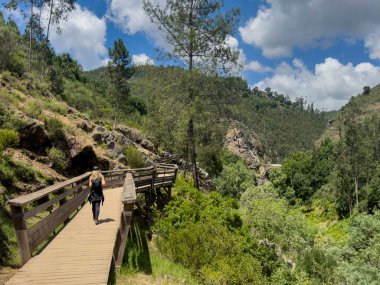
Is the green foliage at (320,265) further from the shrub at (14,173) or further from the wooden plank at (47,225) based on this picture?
the wooden plank at (47,225)

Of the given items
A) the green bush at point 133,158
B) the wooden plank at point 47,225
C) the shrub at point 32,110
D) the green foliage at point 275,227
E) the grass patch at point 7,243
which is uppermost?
the shrub at point 32,110

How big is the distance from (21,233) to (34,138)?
490 inches

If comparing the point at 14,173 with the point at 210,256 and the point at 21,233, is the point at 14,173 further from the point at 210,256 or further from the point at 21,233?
the point at 210,256

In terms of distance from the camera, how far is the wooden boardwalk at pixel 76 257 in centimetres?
563

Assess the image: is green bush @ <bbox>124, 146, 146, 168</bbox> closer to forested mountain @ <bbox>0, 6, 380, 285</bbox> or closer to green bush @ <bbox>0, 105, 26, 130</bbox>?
forested mountain @ <bbox>0, 6, 380, 285</bbox>

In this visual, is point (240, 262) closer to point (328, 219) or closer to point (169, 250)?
point (169, 250)

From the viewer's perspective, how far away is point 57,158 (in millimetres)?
17953

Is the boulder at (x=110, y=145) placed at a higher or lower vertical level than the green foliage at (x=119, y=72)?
lower

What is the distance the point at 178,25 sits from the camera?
2062cm

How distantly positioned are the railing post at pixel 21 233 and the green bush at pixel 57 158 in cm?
1216

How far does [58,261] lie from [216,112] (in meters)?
16.2

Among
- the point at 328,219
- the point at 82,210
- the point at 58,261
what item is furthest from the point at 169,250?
the point at 328,219

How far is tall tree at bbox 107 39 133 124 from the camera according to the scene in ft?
164

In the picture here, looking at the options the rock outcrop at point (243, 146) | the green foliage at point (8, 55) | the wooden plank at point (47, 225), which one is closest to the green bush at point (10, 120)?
the wooden plank at point (47, 225)
